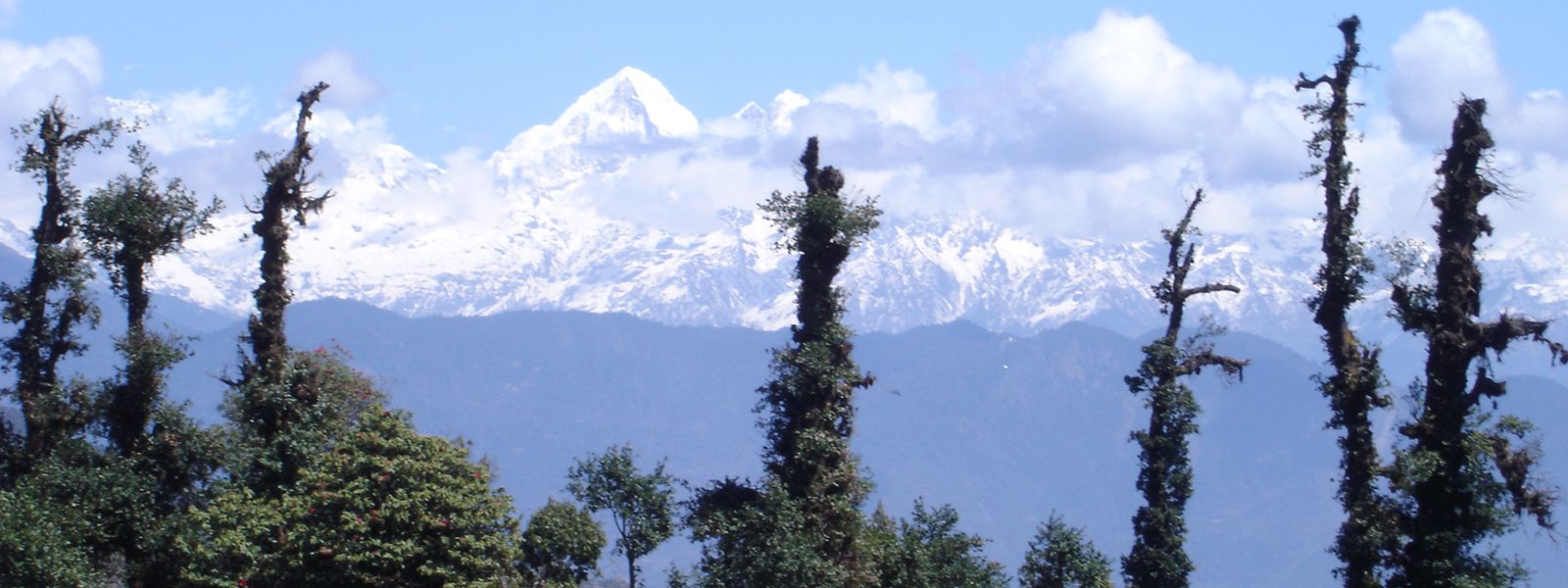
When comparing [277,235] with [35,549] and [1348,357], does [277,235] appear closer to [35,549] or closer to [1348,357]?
[35,549]

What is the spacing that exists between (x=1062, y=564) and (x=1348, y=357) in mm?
11084

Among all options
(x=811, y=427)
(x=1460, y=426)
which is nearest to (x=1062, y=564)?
(x=811, y=427)

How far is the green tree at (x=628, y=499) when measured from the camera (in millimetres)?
51281

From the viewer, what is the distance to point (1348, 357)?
43250 mm

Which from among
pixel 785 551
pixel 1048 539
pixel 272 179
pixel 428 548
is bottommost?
pixel 428 548

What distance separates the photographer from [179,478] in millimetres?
49906

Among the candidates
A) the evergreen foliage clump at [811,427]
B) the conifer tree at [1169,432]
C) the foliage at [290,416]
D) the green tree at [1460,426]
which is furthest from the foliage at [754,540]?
the green tree at [1460,426]

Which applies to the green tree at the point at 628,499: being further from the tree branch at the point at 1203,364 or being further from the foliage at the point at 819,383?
the tree branch at the point at 1203,364

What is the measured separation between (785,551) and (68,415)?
22.0 m

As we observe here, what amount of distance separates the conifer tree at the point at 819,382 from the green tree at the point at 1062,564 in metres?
5.68

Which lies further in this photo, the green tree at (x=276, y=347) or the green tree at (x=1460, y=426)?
the green tree at (x=276, y=347)

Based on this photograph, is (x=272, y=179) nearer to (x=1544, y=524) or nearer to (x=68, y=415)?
(x=68, y=415)

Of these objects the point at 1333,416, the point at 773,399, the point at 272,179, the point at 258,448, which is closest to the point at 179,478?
the point at 258,448

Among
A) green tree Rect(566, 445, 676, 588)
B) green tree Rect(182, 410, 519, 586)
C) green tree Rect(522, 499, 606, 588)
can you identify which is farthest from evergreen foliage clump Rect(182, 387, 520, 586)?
green tree Rect(566, 445, 676, 588)
